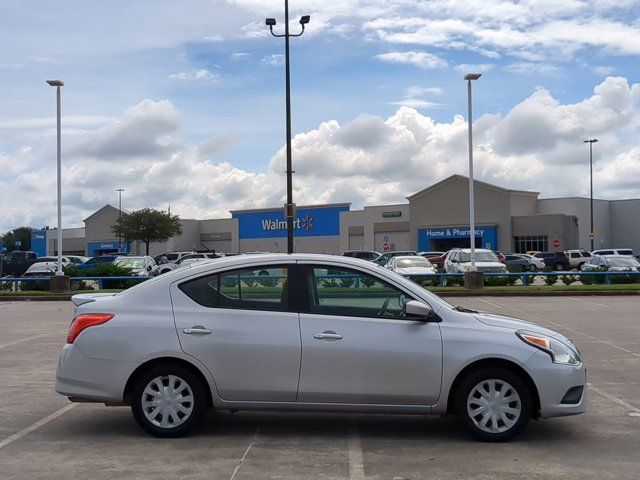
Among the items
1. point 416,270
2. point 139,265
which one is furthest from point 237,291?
point 139,265

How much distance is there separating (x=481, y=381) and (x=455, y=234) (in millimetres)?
66771

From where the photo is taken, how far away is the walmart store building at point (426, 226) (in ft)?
232

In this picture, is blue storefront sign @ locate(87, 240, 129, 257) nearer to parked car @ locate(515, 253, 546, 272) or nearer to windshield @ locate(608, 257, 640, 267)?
parked car @ locate(515, 253, 546, 272)

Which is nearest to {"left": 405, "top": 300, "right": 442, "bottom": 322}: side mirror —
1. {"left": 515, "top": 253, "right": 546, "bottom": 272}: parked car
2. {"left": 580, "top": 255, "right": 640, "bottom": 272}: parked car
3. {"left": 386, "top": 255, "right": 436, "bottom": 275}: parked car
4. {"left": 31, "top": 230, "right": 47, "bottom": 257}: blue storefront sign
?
{"left": 386, "top": 255, "right": 436, "bottom": 275}: parked car

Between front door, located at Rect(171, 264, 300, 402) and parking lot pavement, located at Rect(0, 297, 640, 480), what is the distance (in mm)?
508

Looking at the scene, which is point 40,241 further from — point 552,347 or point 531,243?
point 552,347

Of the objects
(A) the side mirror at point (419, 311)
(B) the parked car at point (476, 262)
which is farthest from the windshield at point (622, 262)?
(A) the side mirror at point (419, 311)

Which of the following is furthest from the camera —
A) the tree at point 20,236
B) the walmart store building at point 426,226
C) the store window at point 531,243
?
the tree at point 20,236

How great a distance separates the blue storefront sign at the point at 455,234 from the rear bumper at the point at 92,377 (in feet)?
209

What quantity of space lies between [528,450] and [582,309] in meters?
15.2

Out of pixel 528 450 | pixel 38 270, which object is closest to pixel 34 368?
pixel 528 450

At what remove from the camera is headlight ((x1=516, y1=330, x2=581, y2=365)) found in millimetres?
6715

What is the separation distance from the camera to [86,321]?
693 centimetres

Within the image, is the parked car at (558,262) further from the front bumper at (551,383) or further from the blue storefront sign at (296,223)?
the front bumper at (551,383)
